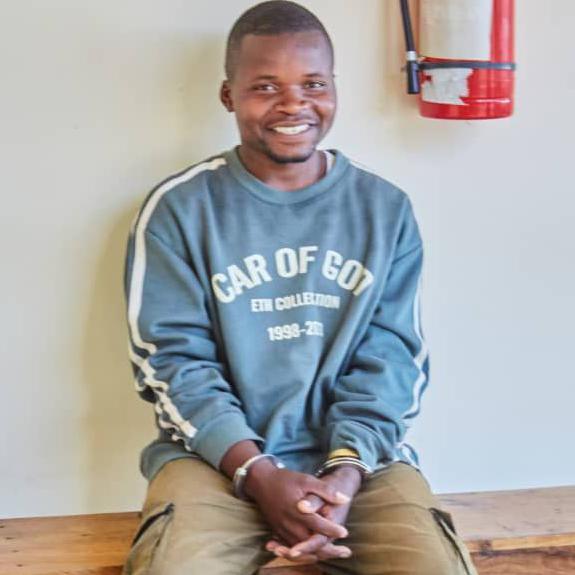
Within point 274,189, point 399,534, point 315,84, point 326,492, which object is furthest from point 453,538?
point 315,84

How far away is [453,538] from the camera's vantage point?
52.0 inches

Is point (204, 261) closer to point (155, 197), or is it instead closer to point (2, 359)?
point (155, 197)

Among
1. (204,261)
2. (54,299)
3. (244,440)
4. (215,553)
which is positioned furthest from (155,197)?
(215,553)

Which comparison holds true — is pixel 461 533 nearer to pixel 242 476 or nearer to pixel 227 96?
pixel 242 476

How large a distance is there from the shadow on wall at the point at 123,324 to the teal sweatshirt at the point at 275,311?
115 mm

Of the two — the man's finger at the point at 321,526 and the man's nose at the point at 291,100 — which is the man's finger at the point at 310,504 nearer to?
the man's finger at the point at 321,526

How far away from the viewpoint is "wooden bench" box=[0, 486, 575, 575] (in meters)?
1.47

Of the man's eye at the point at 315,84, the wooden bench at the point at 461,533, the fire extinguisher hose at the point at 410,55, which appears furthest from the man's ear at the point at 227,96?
the wooden bench at the point at 461,533

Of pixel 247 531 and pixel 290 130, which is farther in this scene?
pixel 290 130

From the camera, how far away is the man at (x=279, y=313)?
1.37m

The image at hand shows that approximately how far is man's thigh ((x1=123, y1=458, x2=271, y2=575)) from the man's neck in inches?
16.3

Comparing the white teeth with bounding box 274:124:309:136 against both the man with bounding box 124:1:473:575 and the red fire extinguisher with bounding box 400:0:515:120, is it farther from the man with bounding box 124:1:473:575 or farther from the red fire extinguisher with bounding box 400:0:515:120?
the red fire extinguisher with bounding box 400:0:515:120

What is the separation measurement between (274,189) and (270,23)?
0.76 feet

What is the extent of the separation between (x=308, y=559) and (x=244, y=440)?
0.18 metres
